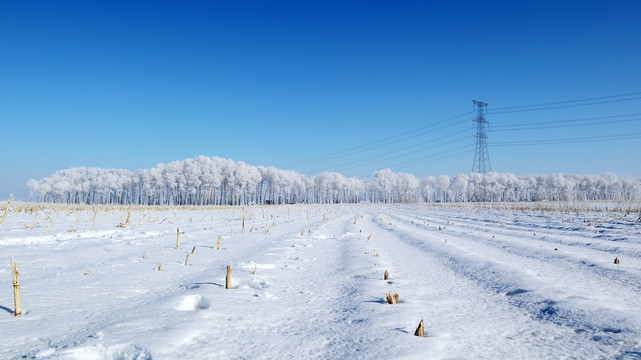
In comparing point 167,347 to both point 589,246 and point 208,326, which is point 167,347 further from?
point 589,246

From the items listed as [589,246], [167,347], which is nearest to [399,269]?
[167,347]

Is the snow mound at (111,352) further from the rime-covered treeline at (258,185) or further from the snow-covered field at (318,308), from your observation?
the rime-covered treeline at (258,185)

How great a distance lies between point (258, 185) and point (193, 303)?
92683mm

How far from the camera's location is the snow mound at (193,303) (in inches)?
76.5

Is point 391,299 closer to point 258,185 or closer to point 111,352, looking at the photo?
point 111,352

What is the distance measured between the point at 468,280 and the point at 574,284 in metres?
0.78

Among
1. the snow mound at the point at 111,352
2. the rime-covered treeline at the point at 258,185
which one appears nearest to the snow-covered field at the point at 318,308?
the snow mound at the point at 111,352

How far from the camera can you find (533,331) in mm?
1644

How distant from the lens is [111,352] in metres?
1.30

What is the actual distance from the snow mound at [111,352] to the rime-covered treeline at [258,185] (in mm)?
66897

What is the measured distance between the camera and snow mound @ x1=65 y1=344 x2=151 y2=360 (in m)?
1.25

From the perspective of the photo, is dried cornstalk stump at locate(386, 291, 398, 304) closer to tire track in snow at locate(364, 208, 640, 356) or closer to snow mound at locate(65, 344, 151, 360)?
tire track in snow at locate(364, 208, 640, 356)

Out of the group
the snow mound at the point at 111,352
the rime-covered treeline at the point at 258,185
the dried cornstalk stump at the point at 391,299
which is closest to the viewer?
the snow mound at the point at 111,352

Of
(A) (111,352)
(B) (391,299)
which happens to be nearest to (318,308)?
(B) (391,299)
